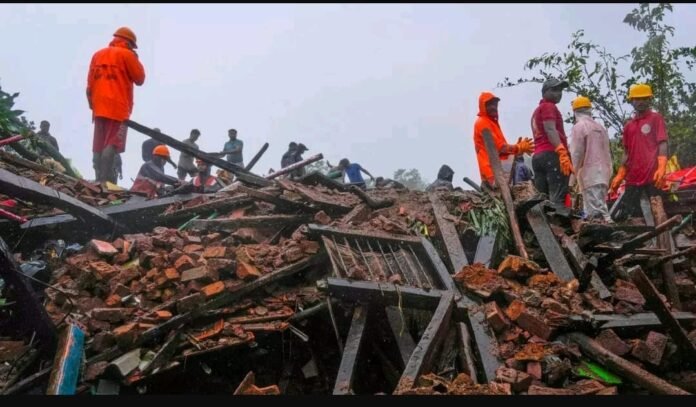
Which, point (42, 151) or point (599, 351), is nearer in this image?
point (599, 351)

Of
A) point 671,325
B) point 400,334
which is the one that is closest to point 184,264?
point 400,334

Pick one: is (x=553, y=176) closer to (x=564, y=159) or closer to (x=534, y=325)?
(x=564, y=159)

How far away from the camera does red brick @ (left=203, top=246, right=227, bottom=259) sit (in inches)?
197

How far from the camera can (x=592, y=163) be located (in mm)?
6770

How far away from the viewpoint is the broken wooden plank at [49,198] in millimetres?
4779

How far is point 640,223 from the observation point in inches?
261

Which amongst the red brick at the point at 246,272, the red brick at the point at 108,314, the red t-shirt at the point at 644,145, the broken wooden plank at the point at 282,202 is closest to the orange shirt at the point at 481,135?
the red t-shirt at the point at 644,145

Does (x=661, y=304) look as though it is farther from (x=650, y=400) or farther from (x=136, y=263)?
(x=136, y=263)

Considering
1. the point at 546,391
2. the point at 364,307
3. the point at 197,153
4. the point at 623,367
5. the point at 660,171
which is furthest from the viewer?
the point at 197,153

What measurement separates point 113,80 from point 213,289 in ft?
14.8

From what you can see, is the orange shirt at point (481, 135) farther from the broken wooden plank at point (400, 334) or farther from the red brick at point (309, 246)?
the broken wooden plank at point (400, 334)

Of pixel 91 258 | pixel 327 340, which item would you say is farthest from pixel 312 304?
pixel 91 258

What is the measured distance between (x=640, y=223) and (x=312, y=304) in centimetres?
440

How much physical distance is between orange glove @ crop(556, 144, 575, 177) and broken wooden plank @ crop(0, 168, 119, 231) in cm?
524
